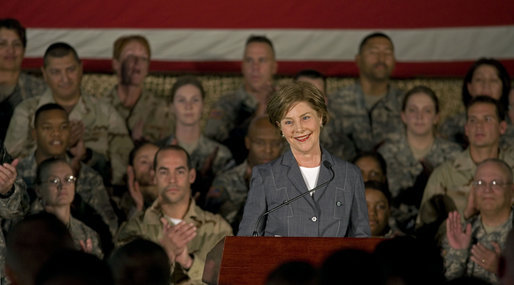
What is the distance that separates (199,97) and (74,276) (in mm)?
4191

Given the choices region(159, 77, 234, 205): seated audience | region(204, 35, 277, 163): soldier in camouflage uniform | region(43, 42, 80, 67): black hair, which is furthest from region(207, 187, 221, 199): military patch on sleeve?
region(43, 42, 80, 67): black hair

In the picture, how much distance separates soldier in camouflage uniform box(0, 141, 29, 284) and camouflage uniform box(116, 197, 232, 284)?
0.73m

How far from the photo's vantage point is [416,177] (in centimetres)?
663

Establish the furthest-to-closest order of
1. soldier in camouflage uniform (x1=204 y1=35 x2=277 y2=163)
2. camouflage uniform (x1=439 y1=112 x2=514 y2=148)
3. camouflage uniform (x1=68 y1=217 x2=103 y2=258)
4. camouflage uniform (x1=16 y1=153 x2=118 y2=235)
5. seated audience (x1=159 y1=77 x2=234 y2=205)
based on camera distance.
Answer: camouflage uniform (x1=439 y1=112 x2=514 y2=148) < soldier in camouflage uniform (x1=204 y1=35 x2=277 y2=163) < seated audience (x1=159 y1=77 x2=234 y2=205) < camouflage uniform (x1=16 y1=153 x2=118 y2=235) < camouflage uniform (x1=68 y1=217 x2=103 y2=258)

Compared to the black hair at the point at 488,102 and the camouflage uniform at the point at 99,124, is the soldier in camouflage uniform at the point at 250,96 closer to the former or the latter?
the camouflage uniform at the point at 99,124

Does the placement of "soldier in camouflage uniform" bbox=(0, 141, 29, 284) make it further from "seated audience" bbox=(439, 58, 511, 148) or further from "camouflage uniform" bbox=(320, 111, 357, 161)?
"seated audience" bbox=(439, 58, 511, 148)

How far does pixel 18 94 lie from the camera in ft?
22.3

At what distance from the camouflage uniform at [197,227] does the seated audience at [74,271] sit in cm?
322

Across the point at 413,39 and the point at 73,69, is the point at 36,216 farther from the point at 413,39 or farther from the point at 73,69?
the point at 413,39

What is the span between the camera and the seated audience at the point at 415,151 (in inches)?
259

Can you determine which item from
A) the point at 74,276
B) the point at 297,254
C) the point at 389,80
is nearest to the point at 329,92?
the point at 389,80

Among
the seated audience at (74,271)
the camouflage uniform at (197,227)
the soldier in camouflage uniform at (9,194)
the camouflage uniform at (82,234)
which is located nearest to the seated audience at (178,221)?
the camouflage uniform at (197,227)

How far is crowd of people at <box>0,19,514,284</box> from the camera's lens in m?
5.88

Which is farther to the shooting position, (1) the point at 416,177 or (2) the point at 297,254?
(1) the point at 416,177
